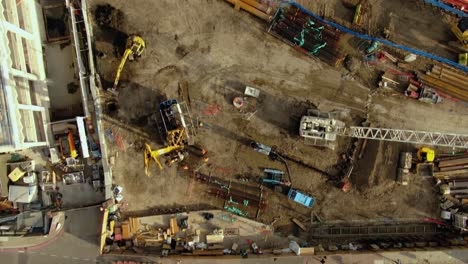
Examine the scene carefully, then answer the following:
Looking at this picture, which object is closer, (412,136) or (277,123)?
(412,136)

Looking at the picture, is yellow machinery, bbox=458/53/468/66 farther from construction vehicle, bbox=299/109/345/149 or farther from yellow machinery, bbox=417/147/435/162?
construction vehicle, bbox=299/109/345/149

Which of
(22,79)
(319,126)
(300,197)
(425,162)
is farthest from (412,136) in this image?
(22,79)

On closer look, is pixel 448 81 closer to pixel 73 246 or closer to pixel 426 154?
→ pixel 426 154

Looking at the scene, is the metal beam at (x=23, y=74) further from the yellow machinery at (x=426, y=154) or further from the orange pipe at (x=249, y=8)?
the yellow machinery at (x=426, y=154)

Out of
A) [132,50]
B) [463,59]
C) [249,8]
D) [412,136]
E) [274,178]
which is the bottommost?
[274,178]

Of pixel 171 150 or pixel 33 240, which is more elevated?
pixel 171 150

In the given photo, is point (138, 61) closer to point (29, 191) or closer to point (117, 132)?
point (117, 132)

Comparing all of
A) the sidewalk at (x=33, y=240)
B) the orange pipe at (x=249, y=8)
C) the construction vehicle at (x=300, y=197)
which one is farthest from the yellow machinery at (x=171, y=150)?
the orange pipe at (x=249, y=8)

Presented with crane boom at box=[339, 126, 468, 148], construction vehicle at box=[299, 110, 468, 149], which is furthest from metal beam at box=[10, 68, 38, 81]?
crane boom at box=[339, 126, 468, 148]

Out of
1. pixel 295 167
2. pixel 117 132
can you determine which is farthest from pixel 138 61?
pixel 295 167
